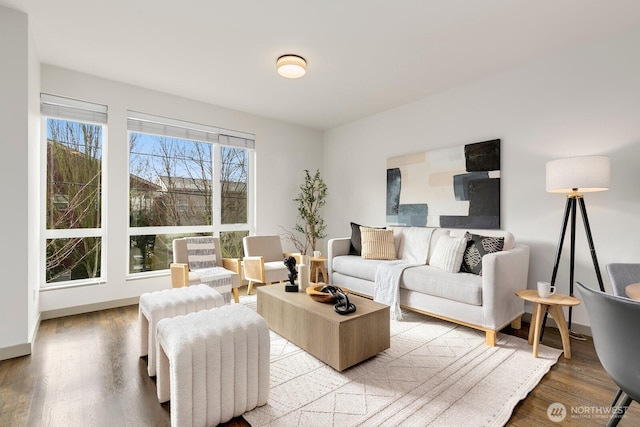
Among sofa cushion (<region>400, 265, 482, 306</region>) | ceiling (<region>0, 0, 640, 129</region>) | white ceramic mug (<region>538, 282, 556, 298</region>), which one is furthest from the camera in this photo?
sofa cushion (<region>400, 265, 482, 306</region>)

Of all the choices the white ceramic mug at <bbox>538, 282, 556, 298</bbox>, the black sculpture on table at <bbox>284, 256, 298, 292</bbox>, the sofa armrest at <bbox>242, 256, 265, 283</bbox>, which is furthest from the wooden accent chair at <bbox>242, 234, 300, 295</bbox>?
the white ceramic mug at <bbox>538, 282, 556, 298</bbox>

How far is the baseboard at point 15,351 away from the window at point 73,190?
115 cm

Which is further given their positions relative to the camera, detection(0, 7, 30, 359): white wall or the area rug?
detection(0, 7, 30, 359): white wall

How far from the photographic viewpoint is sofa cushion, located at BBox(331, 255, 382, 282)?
360 cm

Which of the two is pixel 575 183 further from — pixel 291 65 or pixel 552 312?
pixel 291 65

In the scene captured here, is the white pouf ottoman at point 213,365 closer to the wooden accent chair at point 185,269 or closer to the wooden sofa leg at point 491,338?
the wooden accent chair at point 185,269

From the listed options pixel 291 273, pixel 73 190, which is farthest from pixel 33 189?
pixel 291 273

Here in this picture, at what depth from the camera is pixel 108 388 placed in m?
1.94

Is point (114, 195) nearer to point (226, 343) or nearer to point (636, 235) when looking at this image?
point (226, 343)

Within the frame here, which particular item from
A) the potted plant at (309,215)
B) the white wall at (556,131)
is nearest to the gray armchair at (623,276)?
the white wall at (556,131)

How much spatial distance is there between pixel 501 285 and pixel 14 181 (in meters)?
4.07

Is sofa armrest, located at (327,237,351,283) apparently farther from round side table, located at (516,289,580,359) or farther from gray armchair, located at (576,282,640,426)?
gray armchair, located at (576,282,640,426)

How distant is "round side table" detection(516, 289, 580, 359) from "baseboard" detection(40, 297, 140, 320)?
422 centimetres

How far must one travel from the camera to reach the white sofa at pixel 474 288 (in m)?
2.55
